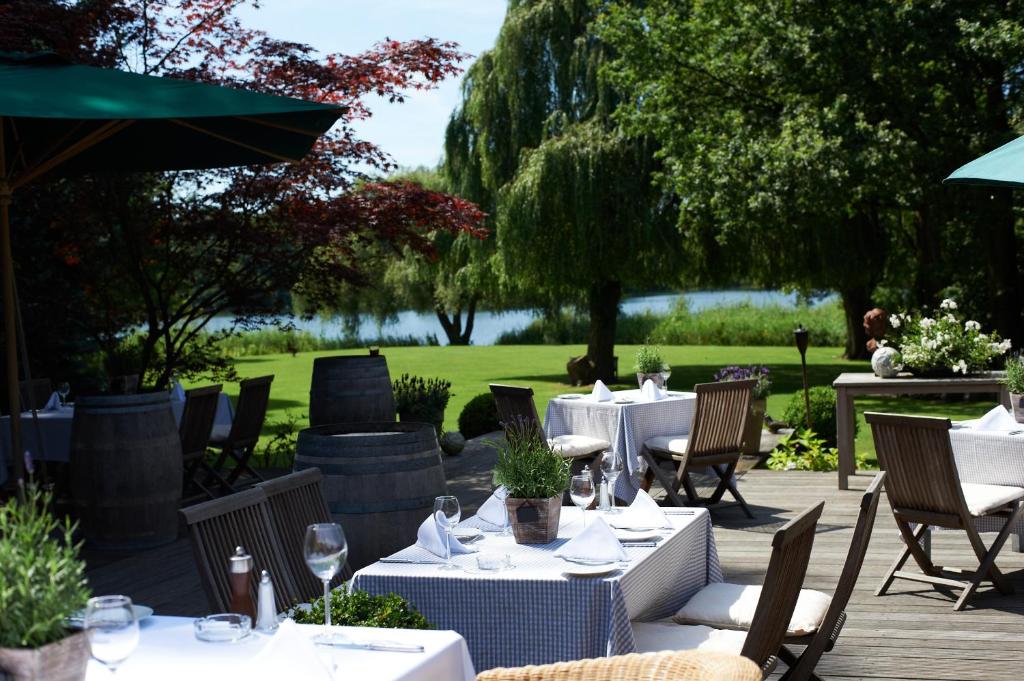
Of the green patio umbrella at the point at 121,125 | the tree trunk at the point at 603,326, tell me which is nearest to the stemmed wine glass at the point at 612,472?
the green patio umbrella at the point at 121,125

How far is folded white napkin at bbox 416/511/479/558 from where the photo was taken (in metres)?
4.03

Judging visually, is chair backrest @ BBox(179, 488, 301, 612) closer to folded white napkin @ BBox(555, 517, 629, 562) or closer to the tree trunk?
folded white napkin @ BBox(555, 517, 629, 562)

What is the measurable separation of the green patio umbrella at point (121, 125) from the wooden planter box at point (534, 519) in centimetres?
230

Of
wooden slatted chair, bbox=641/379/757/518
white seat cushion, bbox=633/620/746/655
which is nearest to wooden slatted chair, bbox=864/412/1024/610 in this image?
wooden slatted chair, bbox=641/379/757/518

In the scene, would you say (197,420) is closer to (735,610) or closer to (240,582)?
(735,610)

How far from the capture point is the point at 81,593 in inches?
80.7

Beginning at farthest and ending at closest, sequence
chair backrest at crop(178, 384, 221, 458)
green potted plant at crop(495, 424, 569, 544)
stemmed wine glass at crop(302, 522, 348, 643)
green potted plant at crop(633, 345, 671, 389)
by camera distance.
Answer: green potted plant at crop(633, 345, 671, 389) < chair backrest at crop(178, 384, 221, 458) < green potted plant at crop(495, 424, 569, 544) < stemmed wine glass at crop(302, 522, 348, 643)

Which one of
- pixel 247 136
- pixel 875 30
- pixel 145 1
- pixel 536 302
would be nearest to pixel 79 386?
pixel 145 1

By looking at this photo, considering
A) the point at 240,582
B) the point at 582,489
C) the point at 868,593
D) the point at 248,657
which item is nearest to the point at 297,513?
the point at 582,489

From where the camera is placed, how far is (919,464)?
5.94 metres

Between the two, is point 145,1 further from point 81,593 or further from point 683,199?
point 683,199

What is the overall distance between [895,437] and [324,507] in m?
3.11

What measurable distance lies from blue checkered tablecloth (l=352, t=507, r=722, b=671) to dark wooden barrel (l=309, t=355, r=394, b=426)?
3816 millimetres

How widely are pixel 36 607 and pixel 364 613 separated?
132 cm
